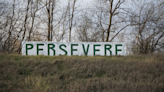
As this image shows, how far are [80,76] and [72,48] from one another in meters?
4.53

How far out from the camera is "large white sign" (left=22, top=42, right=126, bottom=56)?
38.3 ft

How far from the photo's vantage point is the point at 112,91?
6102 millimetres

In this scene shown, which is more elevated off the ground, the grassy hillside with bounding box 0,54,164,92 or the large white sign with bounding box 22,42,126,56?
the large white sign with bounding box 22,42,126,56

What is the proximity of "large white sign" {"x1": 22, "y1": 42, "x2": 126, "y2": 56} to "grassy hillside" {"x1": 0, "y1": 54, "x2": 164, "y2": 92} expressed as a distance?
6.96ft

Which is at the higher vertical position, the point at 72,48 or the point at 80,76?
the point at 72,48

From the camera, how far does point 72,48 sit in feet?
40.0

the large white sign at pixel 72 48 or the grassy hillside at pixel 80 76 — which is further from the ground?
the large white sign at pixel 72 48

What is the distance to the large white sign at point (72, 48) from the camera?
38.3 ft

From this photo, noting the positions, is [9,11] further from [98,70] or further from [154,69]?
[154,69]

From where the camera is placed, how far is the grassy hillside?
6.42 meters

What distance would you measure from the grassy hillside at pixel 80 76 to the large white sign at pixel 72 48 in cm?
212

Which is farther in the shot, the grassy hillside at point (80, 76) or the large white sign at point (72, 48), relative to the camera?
the large white sign at point (72, 48)

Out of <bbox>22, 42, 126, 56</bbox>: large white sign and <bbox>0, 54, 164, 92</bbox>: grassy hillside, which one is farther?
<bbox>22, 42, 126, 56</bbox>: large white sign

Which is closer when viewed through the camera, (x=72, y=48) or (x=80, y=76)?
(x=80, y=76)
